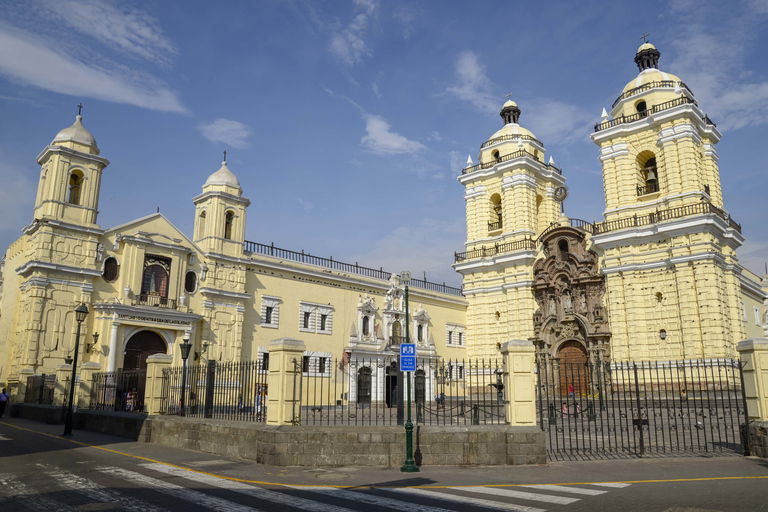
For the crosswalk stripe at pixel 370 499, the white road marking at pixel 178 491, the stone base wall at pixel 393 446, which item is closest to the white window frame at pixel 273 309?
the stone base wall at pixel 393 446

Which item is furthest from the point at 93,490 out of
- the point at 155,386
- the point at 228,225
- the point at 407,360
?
the point at 228,225

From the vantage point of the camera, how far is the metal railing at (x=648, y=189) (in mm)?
34219

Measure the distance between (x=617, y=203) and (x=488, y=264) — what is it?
31.5 feet

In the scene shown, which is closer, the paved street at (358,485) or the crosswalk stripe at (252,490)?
the crosswalk stripe at (252,490)

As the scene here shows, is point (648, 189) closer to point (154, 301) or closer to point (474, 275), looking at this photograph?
point (474, 275)

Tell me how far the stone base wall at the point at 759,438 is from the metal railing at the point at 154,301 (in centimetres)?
2504

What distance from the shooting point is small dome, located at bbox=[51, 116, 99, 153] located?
27875mm

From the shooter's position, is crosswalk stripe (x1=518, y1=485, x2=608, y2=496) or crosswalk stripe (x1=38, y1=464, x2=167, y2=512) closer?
crosswalk stripe (x1=38, y1=464, x2=167, y2=512)

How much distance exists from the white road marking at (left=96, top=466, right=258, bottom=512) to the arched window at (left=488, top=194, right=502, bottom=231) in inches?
1338

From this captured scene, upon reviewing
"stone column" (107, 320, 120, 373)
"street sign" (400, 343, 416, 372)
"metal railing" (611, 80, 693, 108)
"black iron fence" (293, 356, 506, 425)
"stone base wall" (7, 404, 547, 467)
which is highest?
"metal railing" (611, 80, 693, 108)

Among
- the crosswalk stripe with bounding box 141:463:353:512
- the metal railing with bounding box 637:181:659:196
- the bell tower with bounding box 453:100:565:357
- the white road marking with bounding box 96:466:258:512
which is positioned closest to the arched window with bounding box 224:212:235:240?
the bell tower with bounding box 453:100:565:357

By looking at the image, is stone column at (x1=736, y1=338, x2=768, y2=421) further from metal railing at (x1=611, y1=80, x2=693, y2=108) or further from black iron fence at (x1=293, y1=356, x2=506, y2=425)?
metal railing at (x1=611, y1=80, x2=693, y2=108)

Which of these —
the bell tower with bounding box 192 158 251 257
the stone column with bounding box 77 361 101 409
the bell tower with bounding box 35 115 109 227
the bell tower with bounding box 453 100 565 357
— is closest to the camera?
the stone column with bounding box 77 361 101 409

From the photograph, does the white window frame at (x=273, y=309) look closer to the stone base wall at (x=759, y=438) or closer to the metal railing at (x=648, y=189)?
the metal railing at (x=648, y=189)
